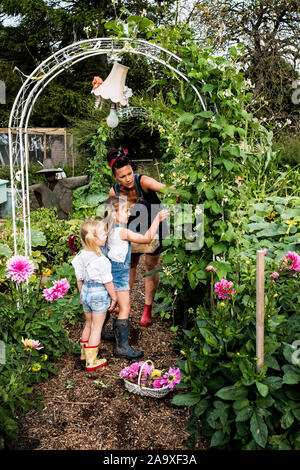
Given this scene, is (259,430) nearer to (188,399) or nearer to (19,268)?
(188,399)

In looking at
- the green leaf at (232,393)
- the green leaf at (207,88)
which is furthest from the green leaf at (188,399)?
the green leaf at (207,88)

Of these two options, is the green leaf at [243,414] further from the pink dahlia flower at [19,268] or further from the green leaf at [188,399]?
the pink dahlia flower at [19,268]

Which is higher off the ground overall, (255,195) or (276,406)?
(255,195)

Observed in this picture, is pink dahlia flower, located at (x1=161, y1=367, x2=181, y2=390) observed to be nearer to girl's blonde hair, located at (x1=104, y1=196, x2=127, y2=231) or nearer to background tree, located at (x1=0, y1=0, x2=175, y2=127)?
girl's blonde hair, located at (x1=104, y1=196, x2=127, y2=231)

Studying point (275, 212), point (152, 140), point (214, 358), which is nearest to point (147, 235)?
point (214, 358)

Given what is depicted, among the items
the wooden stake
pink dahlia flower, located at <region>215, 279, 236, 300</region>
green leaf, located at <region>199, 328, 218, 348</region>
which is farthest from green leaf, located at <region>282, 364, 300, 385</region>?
pink dahlia flower, located at <region>215, 279, 236, 300</region>

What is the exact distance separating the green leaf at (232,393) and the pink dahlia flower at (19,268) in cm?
138

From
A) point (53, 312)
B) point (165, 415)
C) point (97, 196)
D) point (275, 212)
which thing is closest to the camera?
point (165, 415)

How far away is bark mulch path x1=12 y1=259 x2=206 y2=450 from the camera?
1.93 m

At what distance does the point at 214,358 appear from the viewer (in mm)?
1839

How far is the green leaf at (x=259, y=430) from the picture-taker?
5.12 ft

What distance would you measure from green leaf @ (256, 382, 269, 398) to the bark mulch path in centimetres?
55
